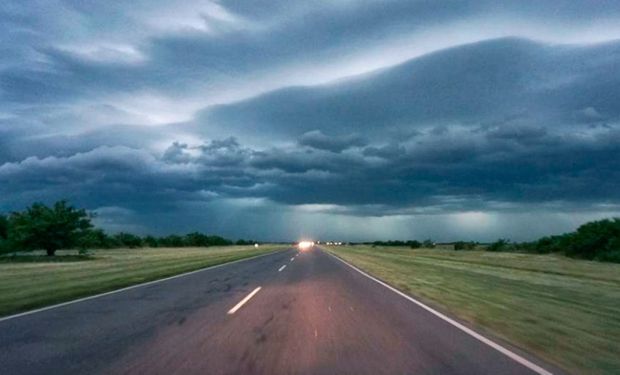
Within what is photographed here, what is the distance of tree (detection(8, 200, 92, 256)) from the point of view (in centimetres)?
4359

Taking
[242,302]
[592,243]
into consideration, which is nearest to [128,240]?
[592,243]

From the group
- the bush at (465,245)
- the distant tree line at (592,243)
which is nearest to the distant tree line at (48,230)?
the distant tree line at (592,243)

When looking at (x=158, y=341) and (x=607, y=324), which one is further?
(x=607, y=324)

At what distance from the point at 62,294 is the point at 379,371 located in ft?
41.3

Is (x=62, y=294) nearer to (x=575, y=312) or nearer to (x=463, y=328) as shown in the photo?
(x=463, y=328)

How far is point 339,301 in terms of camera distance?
15.4 m

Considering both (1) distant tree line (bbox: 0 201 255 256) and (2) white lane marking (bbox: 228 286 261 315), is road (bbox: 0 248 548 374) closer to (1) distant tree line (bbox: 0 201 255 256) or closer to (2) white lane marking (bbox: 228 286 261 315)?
(2) white lane marking (bbox: 228 286 261 315)

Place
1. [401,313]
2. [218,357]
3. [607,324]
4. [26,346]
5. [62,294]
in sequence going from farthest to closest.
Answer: [62,294]
[401,313]
[607,324]
[26,346]
[218,357]

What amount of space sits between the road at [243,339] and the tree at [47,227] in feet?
104

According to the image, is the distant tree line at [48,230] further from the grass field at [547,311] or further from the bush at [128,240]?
the bush at [128,240]

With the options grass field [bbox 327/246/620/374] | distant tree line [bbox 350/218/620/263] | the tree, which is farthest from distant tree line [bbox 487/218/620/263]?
the tree

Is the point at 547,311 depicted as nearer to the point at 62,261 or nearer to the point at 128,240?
the point at 62,261

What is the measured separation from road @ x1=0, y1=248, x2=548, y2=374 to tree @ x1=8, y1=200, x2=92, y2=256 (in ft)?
104

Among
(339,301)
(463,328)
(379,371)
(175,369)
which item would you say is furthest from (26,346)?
(339,301)
